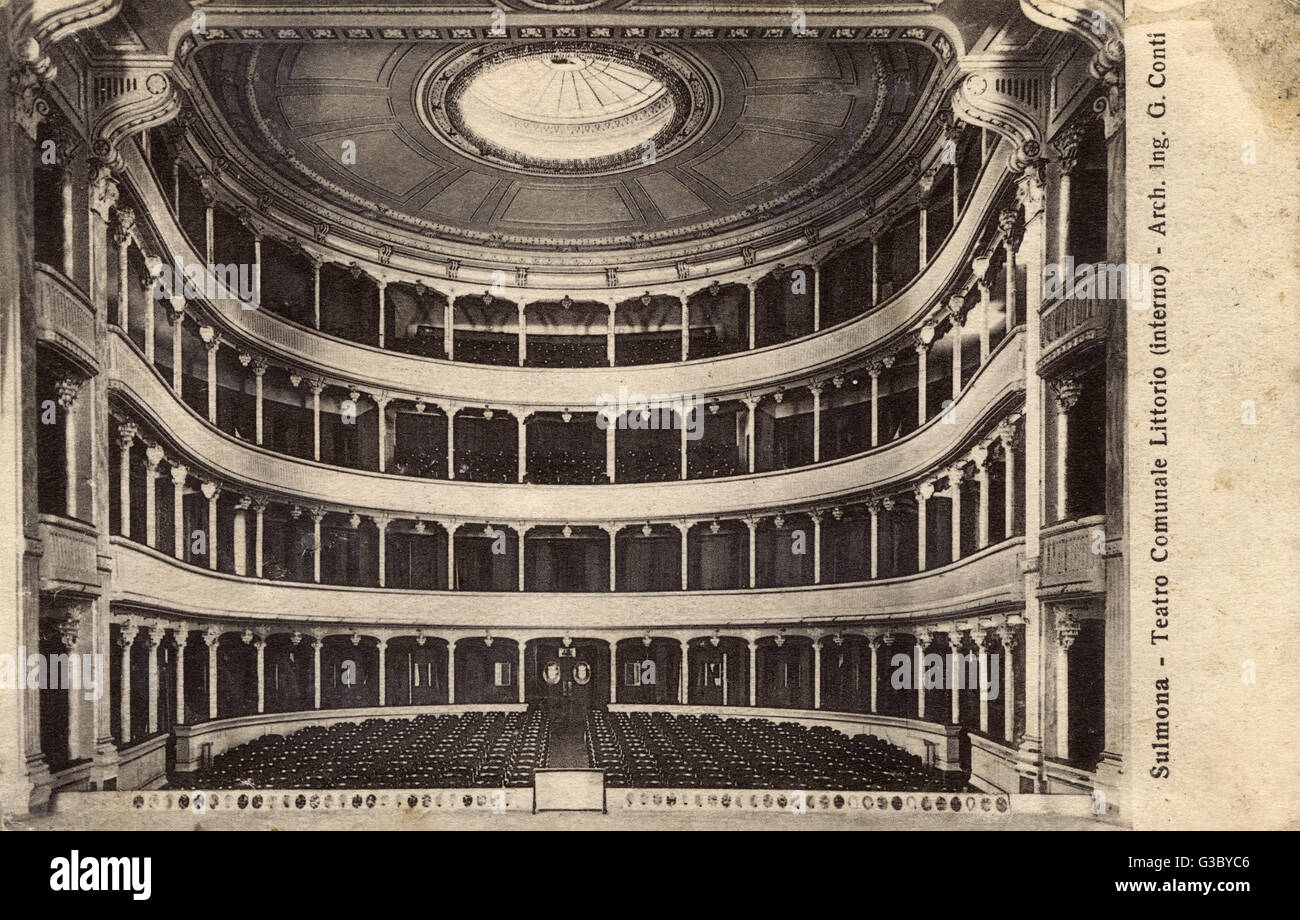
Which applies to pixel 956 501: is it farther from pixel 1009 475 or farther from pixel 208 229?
pixel 208 229

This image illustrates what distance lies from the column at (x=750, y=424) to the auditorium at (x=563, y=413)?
88mm

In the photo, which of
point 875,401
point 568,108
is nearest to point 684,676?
point 875,401

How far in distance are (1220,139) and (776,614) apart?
23.2 ft

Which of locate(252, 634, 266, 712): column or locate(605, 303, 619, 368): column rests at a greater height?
locate(605, 303, 619, 368): column

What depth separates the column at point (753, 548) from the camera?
12453 mm

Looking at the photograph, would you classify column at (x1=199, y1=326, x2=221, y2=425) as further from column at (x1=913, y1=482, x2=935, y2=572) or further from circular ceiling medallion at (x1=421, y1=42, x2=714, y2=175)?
column at (x1=913, y1=482, x2=935, y2=572)

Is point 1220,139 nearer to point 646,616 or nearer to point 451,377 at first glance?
point 646,616

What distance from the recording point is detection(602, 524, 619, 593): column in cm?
1152

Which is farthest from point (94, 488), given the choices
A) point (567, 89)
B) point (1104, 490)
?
point (1104, 490)

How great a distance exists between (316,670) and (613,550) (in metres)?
3.66

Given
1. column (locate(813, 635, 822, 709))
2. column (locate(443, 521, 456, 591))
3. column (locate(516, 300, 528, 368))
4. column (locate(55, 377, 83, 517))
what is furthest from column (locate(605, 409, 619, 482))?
column (locate(55, 377, 83, 517))

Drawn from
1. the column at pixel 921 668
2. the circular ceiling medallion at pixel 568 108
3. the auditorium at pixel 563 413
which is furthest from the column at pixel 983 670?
the circular ceiling medallion at pixel 568 108

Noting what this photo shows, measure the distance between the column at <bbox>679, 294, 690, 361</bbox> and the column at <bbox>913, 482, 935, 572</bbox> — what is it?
3.51 meters

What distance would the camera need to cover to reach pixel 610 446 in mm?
11906
